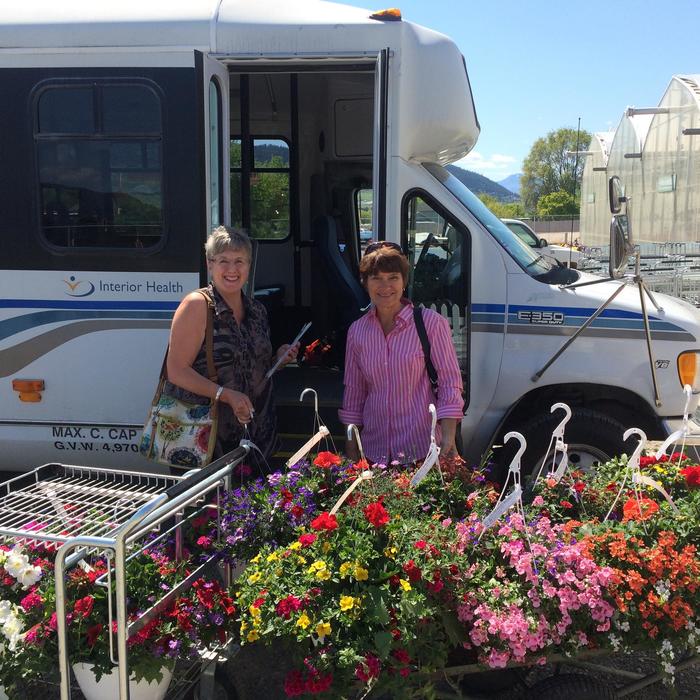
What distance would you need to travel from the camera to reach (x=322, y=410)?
4531 mm

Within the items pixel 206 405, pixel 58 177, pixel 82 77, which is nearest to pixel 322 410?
pixel 206 405

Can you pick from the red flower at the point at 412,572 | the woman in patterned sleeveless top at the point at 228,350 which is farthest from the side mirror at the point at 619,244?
the red flower at the point at 412,572

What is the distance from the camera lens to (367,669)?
2.14 m

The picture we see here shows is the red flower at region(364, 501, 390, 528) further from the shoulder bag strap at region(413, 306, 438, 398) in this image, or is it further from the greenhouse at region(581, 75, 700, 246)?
the greenhouse at region(581, 75, 700, 246)

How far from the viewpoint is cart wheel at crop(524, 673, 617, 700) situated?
97.6 inches

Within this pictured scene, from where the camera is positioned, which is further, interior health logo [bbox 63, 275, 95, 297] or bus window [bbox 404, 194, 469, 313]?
bus window [bbox 404, 194, 469, 313]

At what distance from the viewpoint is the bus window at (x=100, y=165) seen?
400cm

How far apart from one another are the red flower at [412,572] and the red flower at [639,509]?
0.87 meters

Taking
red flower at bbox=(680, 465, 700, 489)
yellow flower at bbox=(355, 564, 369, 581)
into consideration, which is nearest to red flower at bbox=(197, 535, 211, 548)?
yellow flower at bbox=(355, 564, 369, 581)

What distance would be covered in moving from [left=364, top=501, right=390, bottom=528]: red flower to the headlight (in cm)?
251

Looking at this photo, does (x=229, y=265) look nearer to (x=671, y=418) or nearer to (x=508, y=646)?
(x=508, y=646)

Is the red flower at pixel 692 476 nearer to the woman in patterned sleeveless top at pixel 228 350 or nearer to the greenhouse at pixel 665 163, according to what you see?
the woman in patterned sleeveless top at pixel 228 350

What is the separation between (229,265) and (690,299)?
11.9m

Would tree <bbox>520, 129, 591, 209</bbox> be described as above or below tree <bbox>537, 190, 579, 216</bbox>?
above
